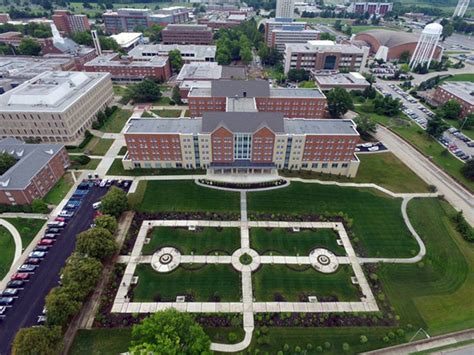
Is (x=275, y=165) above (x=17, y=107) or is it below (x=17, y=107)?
below

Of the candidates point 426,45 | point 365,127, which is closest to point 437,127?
point 365,127

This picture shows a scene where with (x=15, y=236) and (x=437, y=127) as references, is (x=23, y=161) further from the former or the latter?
(x=437, y=127)

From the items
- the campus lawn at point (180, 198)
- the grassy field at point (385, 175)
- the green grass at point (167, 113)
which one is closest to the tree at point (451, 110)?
the grassy field at point (385, 175)

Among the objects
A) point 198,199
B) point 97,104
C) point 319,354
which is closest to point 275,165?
point 198,199

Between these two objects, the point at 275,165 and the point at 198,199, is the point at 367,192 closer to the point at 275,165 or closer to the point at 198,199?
the point at 275,165

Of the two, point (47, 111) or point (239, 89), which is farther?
point (239, 89)

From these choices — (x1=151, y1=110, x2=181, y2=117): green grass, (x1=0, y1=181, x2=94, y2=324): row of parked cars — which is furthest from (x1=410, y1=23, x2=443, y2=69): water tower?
(x1=0, y1=181, x2=94, y2=324): row of parked cars

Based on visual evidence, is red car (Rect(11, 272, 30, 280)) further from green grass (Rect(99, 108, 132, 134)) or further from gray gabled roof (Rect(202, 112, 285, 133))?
green grass (Rect(99, 108, 132, 134))
